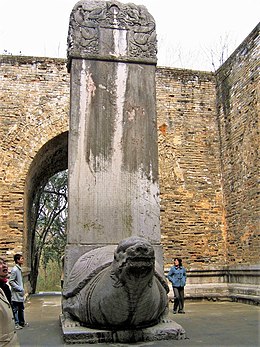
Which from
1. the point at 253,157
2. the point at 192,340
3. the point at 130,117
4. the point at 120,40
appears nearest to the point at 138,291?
the point at 192,340

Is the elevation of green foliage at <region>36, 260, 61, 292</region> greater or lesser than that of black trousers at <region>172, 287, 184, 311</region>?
lesser

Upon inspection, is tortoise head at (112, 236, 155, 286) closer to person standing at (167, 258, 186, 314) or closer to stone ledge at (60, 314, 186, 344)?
stone ledge at (60, 314, 186, 344)

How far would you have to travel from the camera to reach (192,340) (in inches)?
171

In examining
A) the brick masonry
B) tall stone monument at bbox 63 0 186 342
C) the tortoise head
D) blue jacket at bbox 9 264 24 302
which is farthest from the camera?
the brick masonry

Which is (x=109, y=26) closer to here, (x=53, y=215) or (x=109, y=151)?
(x=109, y=151)

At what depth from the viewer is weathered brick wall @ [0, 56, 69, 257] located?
10.8 m

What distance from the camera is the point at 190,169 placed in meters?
11.8

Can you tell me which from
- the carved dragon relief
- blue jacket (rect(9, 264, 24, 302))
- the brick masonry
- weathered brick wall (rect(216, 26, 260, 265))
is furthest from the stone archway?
the carved dragon relief

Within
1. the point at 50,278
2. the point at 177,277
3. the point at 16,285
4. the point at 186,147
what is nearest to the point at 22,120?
the point at 186,147

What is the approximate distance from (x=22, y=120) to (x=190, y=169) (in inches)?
177

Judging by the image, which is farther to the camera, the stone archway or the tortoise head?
the stone archway

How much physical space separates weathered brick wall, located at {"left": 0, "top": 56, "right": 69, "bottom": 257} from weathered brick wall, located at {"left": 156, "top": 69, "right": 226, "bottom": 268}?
2.76m

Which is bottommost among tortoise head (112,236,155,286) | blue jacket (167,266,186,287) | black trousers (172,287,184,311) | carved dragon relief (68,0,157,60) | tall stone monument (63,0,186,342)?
black trousers (172,287,184,311)

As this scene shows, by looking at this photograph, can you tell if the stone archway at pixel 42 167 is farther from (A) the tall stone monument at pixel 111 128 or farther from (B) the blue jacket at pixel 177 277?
(A) the tall stone monument at pixel 111 128
